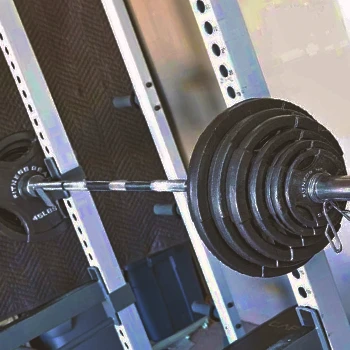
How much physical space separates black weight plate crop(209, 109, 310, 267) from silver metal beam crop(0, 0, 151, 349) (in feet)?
2.60

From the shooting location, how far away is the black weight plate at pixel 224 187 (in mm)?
843

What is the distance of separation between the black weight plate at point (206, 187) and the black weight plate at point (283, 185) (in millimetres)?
96

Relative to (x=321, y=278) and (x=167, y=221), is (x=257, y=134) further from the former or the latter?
(x=167, y=221)

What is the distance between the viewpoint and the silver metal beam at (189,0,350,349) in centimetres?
107

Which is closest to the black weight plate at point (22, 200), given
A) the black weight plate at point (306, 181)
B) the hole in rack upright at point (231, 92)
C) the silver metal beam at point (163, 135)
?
the silver metal beam at point (163, 135)

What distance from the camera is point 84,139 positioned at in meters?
1.72

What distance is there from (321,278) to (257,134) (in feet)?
1.29

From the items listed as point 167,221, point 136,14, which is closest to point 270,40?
point 136,14

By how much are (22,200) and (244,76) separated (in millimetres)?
784

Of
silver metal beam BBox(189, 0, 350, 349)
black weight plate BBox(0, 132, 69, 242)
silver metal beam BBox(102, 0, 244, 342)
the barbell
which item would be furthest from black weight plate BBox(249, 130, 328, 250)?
black weight plate BBox(0, 132, 69, 242)

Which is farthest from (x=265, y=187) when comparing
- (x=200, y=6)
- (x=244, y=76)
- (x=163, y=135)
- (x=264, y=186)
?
(x=163, y=135)

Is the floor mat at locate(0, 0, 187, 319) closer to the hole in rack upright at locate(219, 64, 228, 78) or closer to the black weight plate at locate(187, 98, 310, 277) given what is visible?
the hole in rack upright at locate(219, 64, 228, 78)

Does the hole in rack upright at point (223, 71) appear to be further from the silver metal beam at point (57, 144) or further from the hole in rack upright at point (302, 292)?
the silver metal beam at point (57, 144)

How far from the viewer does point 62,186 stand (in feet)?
4.74
